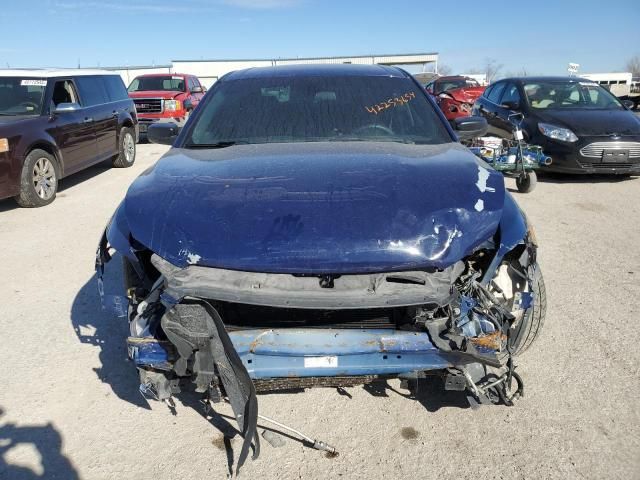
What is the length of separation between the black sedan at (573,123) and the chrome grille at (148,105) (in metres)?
8.74

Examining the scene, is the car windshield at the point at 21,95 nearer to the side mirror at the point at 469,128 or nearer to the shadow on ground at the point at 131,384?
the shadow on ground at the point at 131,384

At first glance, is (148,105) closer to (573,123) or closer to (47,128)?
(47,128)

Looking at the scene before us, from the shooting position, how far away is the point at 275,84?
12.0ft

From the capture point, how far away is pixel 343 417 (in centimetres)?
264

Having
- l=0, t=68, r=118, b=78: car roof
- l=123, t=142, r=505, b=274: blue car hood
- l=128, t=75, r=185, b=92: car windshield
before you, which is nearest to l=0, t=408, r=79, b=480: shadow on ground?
l=123, t=142, r=505, b=274: blue car hood

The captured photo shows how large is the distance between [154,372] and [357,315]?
3.15 feet

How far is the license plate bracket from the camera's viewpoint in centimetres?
772

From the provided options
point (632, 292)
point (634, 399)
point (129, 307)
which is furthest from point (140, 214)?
point (632, 292)

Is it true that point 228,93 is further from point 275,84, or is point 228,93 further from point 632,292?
point 632,292

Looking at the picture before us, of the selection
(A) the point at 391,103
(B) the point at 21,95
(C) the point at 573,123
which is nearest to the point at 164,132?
(A) the point at 391,103

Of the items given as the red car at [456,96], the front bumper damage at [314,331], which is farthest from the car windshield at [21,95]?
the red car at [456,96]

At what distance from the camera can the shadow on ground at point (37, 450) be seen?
7.50ft

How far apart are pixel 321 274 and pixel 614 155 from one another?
7423 millimetres

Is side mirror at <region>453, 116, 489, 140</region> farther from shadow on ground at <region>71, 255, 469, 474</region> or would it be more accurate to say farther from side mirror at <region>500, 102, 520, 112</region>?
side mirror at <region>500, 102, 520, 112</region>
